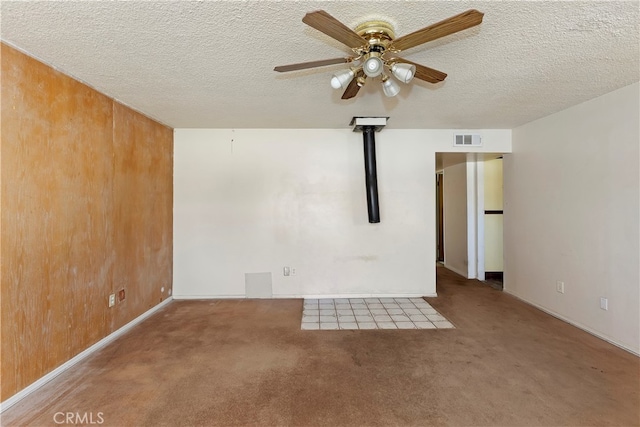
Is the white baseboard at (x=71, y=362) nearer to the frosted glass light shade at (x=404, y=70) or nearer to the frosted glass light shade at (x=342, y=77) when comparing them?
the frosted glass light shade at (x=342, y=77)

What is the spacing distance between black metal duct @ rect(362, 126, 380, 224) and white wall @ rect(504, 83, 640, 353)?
1947 millimetres

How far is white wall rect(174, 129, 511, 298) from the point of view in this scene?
3902 mm

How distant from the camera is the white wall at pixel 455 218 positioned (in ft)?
16.4

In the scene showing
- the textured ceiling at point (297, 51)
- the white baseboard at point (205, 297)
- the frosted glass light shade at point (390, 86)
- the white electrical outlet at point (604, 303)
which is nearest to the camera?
the textured ceiling at point (297, 51)

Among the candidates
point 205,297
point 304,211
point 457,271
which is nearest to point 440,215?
point 457,271

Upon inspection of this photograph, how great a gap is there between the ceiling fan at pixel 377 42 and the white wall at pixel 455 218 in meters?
3.63

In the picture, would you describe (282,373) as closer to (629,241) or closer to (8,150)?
(8,150)

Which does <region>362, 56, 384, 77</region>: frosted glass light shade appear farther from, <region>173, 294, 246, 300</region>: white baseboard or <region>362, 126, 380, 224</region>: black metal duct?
<region>173, 294, 246, 300</region>: white baseboard

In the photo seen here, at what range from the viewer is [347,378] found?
6.69ft

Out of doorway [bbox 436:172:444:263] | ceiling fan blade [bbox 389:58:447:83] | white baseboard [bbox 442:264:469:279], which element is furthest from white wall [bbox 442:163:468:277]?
ceiling fan blade [bbox 389:58:447:83]

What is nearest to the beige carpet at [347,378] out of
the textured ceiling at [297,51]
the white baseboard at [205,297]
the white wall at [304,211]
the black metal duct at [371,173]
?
the white baseboard at [205,297]

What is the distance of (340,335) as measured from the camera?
2744mm

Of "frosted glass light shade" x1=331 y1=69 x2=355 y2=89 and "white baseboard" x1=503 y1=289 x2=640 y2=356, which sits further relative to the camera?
"white baseboard" x1=503 y1=289 x2=640 y2=356

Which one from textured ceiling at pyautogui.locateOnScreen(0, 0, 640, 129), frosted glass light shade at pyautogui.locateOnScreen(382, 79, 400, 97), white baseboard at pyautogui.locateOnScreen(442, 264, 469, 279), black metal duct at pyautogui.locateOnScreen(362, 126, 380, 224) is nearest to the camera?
textured ceiling at pyautogui.locateOnScreen(0, 0, 640, 129)
